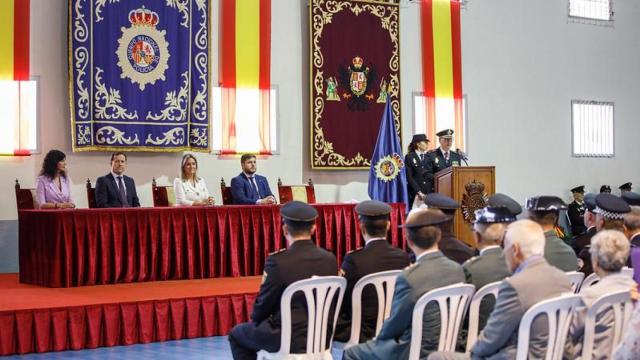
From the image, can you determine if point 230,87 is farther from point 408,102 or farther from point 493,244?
point 493,244

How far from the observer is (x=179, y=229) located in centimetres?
759

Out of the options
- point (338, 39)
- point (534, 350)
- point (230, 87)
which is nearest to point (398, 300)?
point (534, 350)

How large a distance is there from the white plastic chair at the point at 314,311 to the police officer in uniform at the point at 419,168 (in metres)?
5.73

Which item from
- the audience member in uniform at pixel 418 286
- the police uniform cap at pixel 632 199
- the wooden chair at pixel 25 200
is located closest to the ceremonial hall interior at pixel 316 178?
the audience member in uniform at pixel 418 286

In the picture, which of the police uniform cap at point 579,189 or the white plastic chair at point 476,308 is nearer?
the white plastic chair at point 476,308

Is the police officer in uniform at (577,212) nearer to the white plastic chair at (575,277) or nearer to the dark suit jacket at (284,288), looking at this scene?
the white plastic chair at (575,277)

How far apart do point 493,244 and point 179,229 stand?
13.8ft

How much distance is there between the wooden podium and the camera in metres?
9.02

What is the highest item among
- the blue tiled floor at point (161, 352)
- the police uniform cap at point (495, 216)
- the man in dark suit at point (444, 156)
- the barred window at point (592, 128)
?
the barred window at point (592, 128)

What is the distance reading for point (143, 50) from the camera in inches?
374

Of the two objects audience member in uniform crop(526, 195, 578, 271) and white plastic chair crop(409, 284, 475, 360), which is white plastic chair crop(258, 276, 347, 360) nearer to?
white plastic chair crop(409, 284, 475, 360)

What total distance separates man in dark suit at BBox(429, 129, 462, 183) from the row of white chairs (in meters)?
5.46

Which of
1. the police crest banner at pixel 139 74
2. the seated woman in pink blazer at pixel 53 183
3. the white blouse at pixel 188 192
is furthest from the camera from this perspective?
the police crest banner at pixel 139 74

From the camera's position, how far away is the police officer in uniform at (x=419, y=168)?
9664 mm
